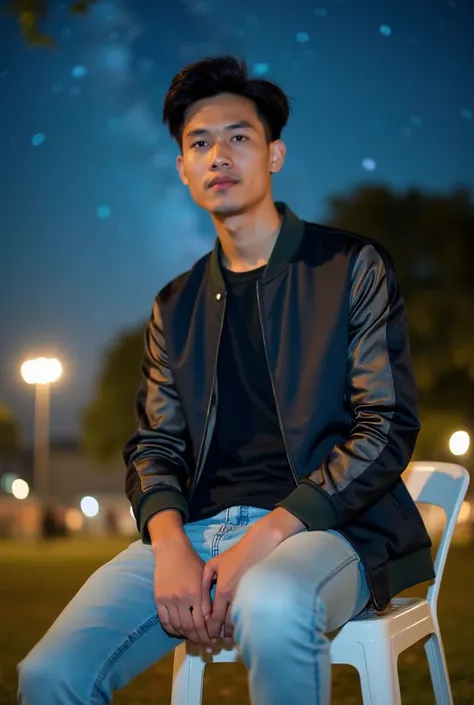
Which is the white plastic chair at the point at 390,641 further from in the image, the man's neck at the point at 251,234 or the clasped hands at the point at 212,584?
the man's neck at the point at 251,234

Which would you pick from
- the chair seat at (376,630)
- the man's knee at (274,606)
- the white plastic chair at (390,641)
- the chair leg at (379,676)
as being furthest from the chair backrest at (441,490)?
the man's knee at (274,606)

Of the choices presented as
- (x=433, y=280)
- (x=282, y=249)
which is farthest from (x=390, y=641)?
(x=433, y=280)

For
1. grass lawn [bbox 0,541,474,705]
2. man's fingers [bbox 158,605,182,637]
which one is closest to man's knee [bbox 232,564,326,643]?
man's fingers [bbox 158,605,182,637]

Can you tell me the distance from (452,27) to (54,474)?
152 feet

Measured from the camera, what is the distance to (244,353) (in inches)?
86.7

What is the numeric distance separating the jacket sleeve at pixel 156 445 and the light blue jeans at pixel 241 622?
83mm

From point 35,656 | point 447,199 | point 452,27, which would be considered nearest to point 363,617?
point 35,656

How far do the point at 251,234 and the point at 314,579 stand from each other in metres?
0.86

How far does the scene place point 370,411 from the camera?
198cm

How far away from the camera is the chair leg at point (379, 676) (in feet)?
6.24

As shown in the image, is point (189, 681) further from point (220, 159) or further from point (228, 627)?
point (220, 159)

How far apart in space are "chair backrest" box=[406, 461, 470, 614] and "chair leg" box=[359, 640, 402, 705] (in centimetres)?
44

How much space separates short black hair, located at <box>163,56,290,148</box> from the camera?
231 cm

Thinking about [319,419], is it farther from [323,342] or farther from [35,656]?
[35,656]
